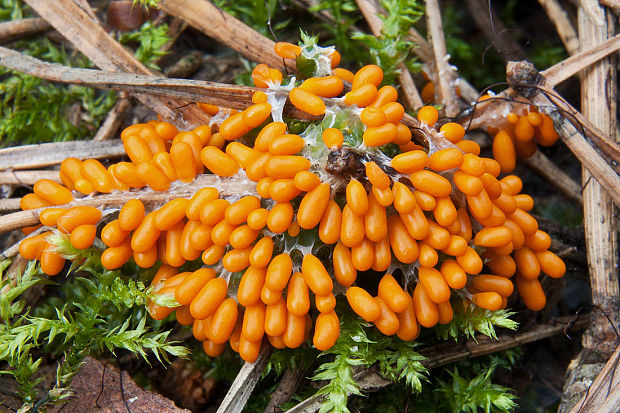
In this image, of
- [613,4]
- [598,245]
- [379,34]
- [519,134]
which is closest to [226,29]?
[379,34]

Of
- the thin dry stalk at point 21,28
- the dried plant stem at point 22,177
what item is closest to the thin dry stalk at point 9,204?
the dried plant stem at point 22,177

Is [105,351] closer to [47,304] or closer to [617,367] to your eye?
[47,304]

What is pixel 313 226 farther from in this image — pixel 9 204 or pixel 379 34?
pixel 9 204

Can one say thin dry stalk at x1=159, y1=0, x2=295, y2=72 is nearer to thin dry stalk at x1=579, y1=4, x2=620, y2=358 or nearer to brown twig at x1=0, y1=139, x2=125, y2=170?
brown twig at x1=0, y1=139, x2=125, y2=170

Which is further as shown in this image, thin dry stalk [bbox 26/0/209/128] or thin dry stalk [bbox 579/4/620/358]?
thin dry stalk [bbox 26/0/209/128]

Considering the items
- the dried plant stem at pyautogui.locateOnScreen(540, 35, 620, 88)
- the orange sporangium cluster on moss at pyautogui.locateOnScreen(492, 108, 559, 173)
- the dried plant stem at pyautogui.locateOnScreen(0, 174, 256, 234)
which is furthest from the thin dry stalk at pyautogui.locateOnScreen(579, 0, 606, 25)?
the dried plant stem at pyautogui.locateOnScreen(0, 174, 256, 234)

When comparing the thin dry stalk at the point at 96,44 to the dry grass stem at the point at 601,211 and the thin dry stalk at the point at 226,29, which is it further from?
the dry grass stem at the point at 601,211
